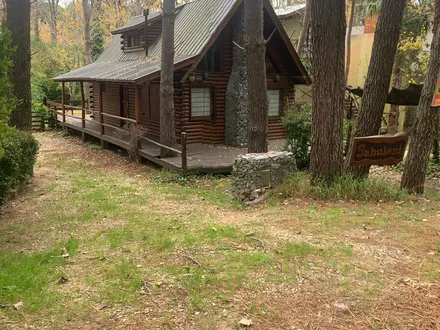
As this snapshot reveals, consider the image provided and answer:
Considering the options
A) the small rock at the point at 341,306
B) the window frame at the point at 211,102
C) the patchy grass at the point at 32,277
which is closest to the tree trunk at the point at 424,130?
the small rock at the point at 341,306

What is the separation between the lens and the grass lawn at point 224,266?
12.6ft

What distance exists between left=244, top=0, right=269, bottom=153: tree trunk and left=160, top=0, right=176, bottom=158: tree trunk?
351cm

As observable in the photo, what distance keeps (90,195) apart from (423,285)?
7.77m

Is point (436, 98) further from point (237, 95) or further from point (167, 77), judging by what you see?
point (237, 95)

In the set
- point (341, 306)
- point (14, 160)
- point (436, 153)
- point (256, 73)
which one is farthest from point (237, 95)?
point (341, 306)

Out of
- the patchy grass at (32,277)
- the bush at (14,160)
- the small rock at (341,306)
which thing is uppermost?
the bush at (14,160)

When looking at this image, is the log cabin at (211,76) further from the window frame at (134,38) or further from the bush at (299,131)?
the bush at (299,131)

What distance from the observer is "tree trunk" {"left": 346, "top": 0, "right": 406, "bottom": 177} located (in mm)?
9008

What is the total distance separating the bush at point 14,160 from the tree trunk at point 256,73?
5.59m

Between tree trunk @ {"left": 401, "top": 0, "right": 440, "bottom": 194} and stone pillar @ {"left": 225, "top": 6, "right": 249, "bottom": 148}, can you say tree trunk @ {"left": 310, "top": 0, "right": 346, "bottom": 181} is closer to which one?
tree trunk @ {"left": 401, "top": 0, "right": 440, "bottom": 194}

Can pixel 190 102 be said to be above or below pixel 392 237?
above

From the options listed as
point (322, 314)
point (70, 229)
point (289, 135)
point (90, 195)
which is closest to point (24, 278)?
point (70, 229)

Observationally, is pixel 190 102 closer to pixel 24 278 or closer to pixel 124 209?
pixel 124 209

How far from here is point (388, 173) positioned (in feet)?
44.8
